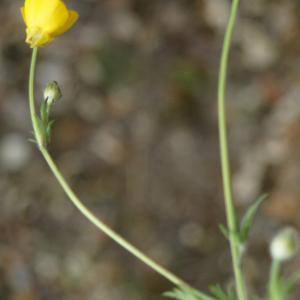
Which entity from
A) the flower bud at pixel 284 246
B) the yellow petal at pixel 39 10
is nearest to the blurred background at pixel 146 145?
the flower bud at pixel 284 246

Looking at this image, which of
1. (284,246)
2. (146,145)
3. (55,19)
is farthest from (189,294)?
(146,145)

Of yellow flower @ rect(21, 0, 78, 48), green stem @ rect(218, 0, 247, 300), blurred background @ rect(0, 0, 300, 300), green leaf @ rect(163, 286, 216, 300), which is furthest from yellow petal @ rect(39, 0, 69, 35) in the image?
blurred background @ rect(0, 0, 300, 300)

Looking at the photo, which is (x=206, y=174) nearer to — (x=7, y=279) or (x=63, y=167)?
(x=63, y=167)

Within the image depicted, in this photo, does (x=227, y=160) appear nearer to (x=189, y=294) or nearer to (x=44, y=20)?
(x=189, y=294)

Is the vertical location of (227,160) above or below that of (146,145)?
above

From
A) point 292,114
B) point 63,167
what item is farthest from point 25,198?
point 292,114

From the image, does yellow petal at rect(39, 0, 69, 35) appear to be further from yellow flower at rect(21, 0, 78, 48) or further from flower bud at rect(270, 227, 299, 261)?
flower bud at rect(270, 227, 299, 261)
